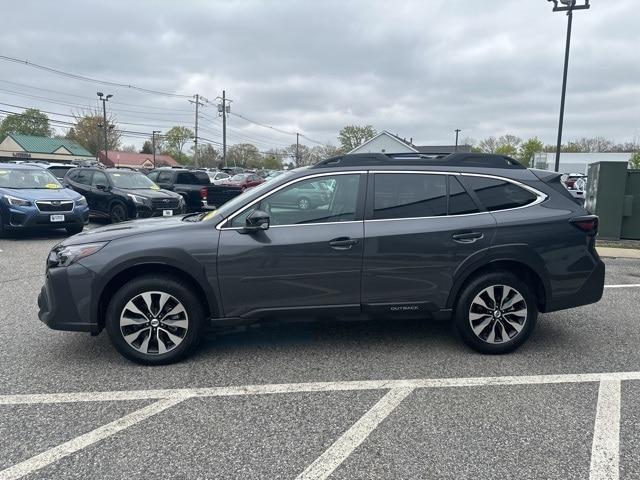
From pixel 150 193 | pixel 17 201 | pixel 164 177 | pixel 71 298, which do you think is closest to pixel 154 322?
pixel 71 298

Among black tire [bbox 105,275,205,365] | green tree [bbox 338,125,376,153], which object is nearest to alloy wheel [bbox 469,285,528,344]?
black tire [bbox 105,275,205,365]

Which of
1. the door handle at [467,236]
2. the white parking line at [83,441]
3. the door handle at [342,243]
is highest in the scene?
the door handle at [467,236]

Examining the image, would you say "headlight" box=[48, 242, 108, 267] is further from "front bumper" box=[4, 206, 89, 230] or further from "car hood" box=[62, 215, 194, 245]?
"front bumper" box=[4, 206, 89, 230]

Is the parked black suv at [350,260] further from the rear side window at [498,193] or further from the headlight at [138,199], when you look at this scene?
the headlight at [138,199]

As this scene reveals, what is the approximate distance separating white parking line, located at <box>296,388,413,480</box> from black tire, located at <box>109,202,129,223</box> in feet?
34.8

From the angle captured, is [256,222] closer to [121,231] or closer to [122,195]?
[121,231]

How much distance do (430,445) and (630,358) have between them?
8.06 ft

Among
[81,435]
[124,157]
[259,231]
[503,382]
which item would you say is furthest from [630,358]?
[124,157]

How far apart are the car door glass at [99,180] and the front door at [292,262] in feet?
34.5

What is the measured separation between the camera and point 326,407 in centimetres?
319

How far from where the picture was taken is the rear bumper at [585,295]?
4.09 meters

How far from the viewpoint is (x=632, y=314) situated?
17.3ft

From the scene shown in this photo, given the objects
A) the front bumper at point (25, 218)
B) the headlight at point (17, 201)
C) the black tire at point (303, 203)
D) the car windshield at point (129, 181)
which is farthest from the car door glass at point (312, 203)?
the car windshield at point (129, 181)

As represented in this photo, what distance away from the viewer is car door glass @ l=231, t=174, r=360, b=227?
3.91 meters
